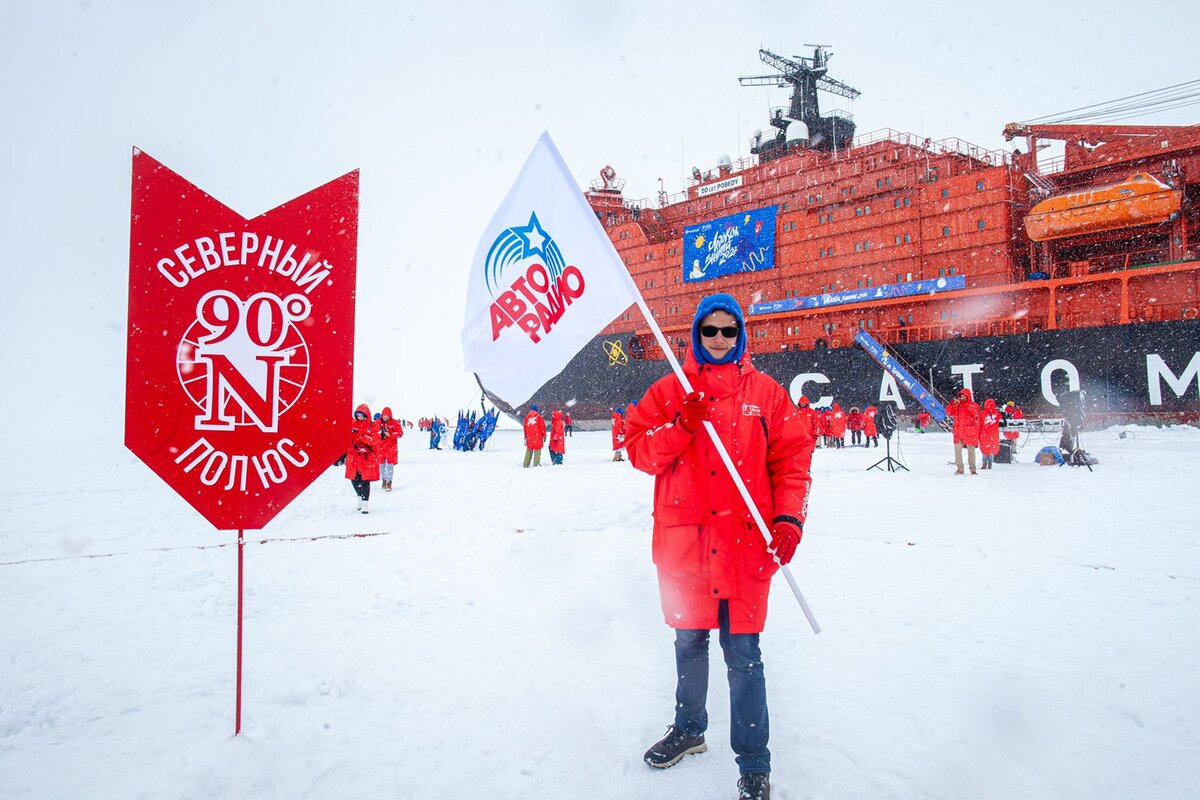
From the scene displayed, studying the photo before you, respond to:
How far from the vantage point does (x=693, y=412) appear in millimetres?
2064

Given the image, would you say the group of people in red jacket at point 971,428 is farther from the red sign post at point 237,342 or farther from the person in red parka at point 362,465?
the red sign post at point 237,342

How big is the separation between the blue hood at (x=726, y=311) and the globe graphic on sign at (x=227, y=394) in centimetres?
160

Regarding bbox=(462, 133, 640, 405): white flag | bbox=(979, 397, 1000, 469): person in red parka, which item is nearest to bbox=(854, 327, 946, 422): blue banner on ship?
bbox=(979, 397, 1000, 469): person in red parka

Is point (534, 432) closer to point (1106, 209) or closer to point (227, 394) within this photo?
point (227, 394)

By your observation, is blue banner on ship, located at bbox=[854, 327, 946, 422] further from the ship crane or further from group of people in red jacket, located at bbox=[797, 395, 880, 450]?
the ship crane

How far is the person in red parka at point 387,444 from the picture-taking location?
33.0ft

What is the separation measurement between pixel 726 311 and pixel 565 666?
76.2 inches

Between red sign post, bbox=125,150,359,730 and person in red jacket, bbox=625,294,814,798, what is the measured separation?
1347 mm

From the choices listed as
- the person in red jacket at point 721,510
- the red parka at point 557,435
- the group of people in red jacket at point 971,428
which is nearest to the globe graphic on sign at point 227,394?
the person in red jacket at point 721,510

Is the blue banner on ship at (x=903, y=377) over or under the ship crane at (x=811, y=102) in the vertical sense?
under

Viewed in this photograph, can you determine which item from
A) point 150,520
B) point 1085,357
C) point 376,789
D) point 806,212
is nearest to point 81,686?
point 376,789

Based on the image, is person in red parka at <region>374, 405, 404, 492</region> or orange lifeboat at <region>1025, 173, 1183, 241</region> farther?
orange lifeboat at <region>1025, 173, 1183, 241</region>

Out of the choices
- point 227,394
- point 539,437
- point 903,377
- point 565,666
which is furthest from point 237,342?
point 903,377

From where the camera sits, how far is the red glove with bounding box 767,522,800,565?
6.59 ft
